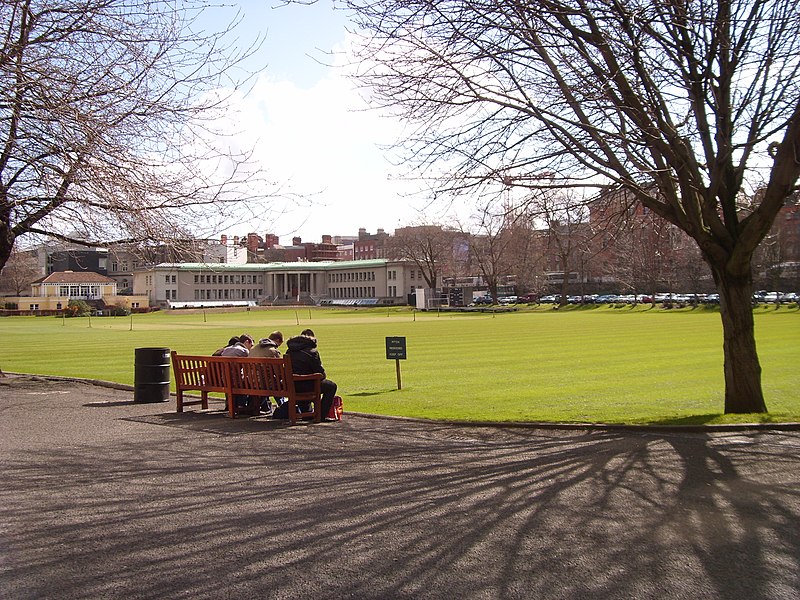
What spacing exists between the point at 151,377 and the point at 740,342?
1054cm

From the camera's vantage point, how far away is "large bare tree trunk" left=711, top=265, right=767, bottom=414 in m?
12.8

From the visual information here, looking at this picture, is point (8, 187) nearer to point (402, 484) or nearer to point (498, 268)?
point (402, 484)

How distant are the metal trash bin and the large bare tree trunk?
10190 mm

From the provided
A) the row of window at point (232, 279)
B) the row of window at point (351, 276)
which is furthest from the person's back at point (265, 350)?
the row of window at point (351, 276)

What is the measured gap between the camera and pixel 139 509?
720 cm

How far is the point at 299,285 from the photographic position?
166250 mm

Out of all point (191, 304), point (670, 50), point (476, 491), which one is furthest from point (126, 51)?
point (191, 304)

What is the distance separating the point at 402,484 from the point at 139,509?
2472 mm

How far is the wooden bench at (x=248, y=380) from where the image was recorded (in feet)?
40.6

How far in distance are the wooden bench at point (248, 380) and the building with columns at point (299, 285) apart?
12787cm

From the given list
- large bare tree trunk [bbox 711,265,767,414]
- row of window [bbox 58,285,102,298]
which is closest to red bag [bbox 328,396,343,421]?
large bare tree trunk [bbox 711,265,767,414]

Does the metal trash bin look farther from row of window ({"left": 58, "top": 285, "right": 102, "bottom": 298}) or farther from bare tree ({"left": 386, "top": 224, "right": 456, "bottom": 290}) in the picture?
row of window ({"left": 58, "top": 285, "right": 102, "bottom": 298})

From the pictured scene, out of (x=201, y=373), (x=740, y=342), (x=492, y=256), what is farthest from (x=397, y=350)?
(x=492, y=256)

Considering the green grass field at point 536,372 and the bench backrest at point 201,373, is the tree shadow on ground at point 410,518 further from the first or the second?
the green grass field at point 536,372
